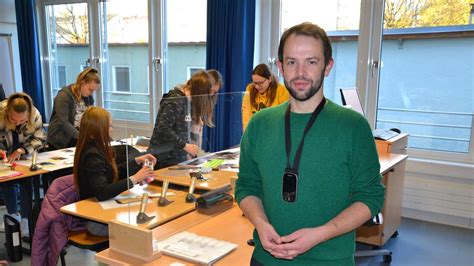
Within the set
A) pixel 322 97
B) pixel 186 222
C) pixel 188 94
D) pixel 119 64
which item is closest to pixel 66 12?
A: pixel 119 64

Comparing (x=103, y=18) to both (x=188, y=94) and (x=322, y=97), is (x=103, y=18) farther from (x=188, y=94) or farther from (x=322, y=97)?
(x=322, y=97)

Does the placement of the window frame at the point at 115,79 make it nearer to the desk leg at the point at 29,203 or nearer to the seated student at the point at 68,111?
the seated student at the point at 68,111

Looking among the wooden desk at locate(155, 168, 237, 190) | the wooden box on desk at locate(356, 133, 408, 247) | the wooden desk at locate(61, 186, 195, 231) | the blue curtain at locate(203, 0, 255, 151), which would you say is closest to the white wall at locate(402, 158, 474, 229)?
the wooden box on desk at locate(356, 133, 408, 247)

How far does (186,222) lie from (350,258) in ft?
3.15

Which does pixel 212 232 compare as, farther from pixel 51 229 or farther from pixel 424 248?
pixel 424 248

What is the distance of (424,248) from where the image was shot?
332 cm

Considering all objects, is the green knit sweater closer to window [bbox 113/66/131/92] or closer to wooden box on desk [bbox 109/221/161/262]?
wooden box on desk [bbox 109/221/161/262]

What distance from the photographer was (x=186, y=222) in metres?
1.93

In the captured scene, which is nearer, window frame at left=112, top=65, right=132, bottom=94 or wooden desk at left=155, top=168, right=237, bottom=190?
wooden desk at left=155, top=168, right=237, bottom=190

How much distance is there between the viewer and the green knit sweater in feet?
→ 3.56

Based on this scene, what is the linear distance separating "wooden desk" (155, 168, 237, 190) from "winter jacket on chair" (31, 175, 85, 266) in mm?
596

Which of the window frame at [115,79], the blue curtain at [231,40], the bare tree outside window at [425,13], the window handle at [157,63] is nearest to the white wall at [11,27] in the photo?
the window frame at [115,79]

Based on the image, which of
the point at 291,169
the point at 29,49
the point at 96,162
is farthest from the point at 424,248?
the point at 29,49

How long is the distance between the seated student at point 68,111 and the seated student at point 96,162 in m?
1.70
